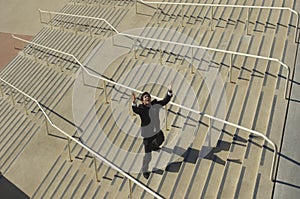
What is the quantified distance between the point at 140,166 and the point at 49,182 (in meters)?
2.03

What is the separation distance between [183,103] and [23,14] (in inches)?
534

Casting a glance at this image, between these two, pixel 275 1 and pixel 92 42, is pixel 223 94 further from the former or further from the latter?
pixel 92 42

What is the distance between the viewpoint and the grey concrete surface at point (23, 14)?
768 inches

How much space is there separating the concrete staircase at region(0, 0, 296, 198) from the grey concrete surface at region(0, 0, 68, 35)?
5.51 meters

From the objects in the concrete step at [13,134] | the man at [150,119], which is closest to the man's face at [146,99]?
the man at [150,119]

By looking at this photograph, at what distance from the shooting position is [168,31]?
12695mm

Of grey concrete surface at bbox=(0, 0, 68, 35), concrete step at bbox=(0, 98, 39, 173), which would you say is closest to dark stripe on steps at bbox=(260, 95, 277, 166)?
concrete step at bbox=(0, 98, 39, 173)

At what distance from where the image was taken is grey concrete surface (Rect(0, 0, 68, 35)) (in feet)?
64.0

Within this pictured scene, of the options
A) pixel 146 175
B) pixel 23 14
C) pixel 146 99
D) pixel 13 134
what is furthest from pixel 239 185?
pixel 23 14

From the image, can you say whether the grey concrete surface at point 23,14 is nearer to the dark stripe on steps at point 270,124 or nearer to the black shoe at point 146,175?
the black shoe at point 146,175

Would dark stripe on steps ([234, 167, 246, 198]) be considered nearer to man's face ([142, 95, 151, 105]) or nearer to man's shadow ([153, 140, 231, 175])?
man's shadow ([153, 140, 231, 175])

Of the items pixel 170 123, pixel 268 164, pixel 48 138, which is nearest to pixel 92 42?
pixel 48 138

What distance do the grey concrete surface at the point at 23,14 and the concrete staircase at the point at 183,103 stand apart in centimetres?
551

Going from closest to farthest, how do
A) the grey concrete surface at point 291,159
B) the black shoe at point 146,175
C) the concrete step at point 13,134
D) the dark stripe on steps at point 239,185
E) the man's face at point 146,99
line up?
the grey concrete surface at point 291,159, the dark stripe on steps at point 239,185, the man's face at point 146,99, the black shoe at point 146,175, the concrete step at point 13,134
